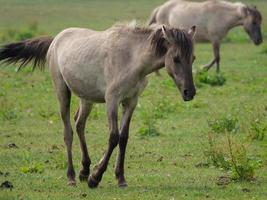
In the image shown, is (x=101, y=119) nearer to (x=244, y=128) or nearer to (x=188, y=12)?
(x=244, y=128)

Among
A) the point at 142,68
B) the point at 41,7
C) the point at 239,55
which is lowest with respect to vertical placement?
the point at 41,7

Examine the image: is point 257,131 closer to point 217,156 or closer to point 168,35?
point 217,156

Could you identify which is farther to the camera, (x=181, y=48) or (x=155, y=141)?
(x=155, y=141)

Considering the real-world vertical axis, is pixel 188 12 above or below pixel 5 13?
above

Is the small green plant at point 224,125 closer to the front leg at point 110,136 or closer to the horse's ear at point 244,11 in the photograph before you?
the front leg at point 110,136

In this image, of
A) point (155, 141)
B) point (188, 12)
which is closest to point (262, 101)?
point (155, 141)

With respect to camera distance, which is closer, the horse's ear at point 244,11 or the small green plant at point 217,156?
the small green plant at point 217,156

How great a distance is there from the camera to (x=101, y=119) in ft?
52.4

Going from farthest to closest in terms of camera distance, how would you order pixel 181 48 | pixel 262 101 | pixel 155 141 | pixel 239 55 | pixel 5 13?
1. pixel 5 13
2. pixel 239 55
3. pixel 262 101
4. pixel 155 141
5. pixel 181 48

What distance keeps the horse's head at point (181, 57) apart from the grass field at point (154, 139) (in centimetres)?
120

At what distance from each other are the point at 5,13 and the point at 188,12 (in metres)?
18.4

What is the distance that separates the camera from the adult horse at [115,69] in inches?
391

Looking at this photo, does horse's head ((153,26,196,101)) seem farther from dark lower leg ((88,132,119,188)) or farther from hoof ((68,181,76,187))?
hoof ((68,181,76,187))

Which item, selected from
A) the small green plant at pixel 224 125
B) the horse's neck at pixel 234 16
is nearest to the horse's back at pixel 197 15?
the horse's neck at pixel 234 16
